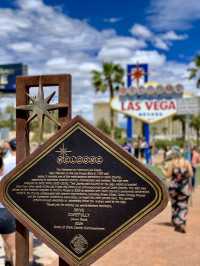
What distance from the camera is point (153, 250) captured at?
7.92m

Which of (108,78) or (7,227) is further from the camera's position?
(108,78)

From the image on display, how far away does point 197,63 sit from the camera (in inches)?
1971

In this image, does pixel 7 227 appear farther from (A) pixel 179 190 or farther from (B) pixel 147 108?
(B) pixel 147 108

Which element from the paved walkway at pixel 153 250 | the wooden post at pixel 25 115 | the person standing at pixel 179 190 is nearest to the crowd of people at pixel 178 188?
the person standing at pixel 179 190

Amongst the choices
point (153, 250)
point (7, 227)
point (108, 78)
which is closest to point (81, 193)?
point (7, 227)

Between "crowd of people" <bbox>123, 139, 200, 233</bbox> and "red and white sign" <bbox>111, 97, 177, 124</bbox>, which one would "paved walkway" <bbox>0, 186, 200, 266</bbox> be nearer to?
"crowd of people" <bbox>123, 139, 200, 233</bbox>

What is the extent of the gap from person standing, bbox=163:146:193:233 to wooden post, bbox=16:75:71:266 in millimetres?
4792

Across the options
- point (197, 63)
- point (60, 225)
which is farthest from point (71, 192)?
point (197, 63)

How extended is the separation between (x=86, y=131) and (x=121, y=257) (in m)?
3.44

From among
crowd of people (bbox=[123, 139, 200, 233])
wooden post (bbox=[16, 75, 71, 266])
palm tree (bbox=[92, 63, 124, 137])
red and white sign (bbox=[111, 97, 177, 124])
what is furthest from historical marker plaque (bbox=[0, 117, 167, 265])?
palm tree (bbox=[92, 63, 124, 137])

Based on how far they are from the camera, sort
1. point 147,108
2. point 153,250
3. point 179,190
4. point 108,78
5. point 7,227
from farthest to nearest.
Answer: point 108,78, point 147,108, point 179,190, point 153,250, point 7,227

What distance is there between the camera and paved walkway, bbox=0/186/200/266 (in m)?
7.25

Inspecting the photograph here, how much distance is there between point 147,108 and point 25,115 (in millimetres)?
24754

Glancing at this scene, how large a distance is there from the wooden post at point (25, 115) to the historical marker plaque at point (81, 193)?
0.36m
